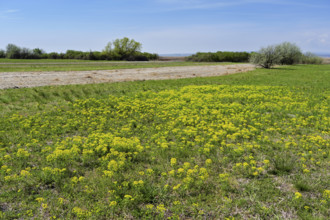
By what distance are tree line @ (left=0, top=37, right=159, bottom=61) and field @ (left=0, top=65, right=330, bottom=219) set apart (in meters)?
66.7

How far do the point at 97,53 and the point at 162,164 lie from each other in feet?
266

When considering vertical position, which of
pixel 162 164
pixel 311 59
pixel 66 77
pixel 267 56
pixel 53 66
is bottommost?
pixel 162 164

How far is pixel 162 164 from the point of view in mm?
7137

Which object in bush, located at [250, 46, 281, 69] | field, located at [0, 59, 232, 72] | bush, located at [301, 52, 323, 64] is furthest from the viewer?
bush, located at [301, 52, 323, 64]

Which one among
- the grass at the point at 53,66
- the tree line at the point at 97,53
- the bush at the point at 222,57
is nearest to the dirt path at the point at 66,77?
the grass at the point at 53,66

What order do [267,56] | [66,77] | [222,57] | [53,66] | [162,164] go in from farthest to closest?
1. [222,57]
2. [267,56]
3. [53,66]
4. [66,77]
5. [162,164]

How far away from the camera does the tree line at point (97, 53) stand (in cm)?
6800

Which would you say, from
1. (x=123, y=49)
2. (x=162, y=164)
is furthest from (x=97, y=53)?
(x=162, y=164)

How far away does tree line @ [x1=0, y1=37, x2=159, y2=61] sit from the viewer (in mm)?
68000

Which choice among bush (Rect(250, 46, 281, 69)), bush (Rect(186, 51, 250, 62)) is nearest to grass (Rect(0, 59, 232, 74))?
bush (Rect(250, 46, 281, 69))

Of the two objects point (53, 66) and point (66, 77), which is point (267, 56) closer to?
point (66, 77)

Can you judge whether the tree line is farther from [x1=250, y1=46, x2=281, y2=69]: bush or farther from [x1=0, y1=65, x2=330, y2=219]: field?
A: [x1=0, y1=65, x2=330, y2=219]: field

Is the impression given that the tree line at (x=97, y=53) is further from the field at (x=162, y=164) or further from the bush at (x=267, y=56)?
the field at (x=162, y=164)

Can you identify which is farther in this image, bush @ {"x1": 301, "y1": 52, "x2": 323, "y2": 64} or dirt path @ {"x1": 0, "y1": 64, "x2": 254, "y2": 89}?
bush @ {"x1": 301, "y1": 52, "x2": 323, "y2": 64}
